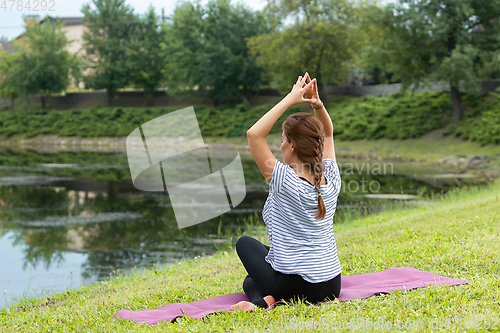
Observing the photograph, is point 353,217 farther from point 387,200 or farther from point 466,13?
point 466,13

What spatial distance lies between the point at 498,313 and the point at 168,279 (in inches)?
157

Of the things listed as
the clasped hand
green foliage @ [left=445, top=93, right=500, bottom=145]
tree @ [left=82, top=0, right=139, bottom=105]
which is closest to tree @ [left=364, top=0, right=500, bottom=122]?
green foliage @ [left=445, top=93, right=500, bottom=145]

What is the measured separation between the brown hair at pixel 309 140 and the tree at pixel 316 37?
1309 inches

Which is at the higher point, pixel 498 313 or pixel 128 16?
pixel 128 16

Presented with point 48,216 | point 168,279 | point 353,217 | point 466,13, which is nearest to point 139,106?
point 466,13

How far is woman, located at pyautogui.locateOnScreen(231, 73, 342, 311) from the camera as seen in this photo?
3389 millimetres

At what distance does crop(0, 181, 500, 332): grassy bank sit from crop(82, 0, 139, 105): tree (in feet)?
155

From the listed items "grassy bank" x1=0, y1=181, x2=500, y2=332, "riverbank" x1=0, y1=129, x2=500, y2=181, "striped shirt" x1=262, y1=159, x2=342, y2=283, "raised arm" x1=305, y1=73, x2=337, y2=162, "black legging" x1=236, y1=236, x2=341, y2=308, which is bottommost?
"riverbank" x1=0, y1=129, x2=500, y2=181

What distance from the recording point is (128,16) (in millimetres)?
53000

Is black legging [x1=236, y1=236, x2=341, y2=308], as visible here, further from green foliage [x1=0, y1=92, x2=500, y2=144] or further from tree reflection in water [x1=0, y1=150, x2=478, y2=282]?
green foliage [x1=0, y1=92, x2=500, y2=144]

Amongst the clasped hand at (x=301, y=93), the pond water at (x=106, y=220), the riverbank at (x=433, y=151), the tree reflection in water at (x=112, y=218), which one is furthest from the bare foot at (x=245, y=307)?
the riverbank at (x=433, y=151)

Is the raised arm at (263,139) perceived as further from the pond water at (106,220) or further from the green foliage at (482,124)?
the green foliage at (482,124)

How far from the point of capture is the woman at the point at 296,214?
3.39 m

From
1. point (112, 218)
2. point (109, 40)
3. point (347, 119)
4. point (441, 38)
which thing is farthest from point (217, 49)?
point (112, 218)
